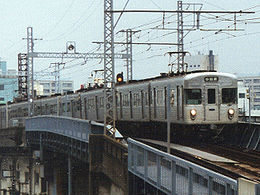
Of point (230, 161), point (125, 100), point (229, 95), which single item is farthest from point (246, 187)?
point (125, 100)

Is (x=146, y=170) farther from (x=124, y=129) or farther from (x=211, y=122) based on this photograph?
(x=124, y=129)

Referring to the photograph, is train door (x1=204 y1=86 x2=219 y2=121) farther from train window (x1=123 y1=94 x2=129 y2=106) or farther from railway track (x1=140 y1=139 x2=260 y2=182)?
train window (x1=123 y1=94 x2=129 y2=106)

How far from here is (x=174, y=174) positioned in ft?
46.9

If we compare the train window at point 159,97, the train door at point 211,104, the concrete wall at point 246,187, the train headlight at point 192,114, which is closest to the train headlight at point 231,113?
the train door at point 211,104

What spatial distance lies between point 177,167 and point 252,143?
36.1ft

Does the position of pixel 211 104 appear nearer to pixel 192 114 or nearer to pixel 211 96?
pixel 211 96

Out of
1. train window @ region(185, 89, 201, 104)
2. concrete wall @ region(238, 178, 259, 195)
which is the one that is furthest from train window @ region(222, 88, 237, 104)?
concrete wall @ region(238, 178, 259, 195)

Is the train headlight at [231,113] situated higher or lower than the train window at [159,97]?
lower

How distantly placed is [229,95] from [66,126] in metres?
12.5

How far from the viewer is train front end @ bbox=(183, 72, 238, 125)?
24878mm

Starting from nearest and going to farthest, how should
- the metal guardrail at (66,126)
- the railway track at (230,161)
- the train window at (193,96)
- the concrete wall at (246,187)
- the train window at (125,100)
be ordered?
the concrete wall at (246,187) → the railway track at (230,161) → the train window at (193,96) → the metal guardrail at (66,126) → the train window at (125,100)

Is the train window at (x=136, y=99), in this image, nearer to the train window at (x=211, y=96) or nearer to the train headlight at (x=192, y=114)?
the train window at (x=211, y=96)

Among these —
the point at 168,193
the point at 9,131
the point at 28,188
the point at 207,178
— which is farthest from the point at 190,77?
the point at 28,188

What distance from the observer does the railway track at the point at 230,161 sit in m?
16.1
